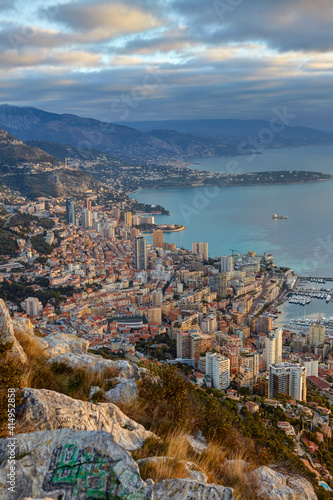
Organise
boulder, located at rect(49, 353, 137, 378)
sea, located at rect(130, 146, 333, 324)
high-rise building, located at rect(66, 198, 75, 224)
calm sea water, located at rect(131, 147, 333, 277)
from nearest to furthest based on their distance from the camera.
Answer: boulder, located at rect(49, 353, 137, 378) < sea, located at rect(130, 146, 333, 324) < calm sea water, located at rect(131, 147, 333, 277) < high-rise building, located at rect(66, 198, 75, 224)

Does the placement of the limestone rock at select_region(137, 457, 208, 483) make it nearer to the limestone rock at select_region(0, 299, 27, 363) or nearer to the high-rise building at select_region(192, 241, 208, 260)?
the limestone rock at select_region(0, 299, 27, 363)

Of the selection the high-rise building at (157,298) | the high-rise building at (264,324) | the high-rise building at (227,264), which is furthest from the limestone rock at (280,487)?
the high-rise building at (227,264)

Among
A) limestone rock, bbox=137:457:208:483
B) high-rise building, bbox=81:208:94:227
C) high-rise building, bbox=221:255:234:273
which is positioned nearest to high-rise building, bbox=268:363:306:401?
limestone rock, bbox=137:457:208:483

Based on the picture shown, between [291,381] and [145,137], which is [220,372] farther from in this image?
[145,137]

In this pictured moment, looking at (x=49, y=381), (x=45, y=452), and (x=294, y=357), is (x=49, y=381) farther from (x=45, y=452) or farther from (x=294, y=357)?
(x=294, y=357)

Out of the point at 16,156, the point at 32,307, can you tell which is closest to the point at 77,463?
the point at 32,307

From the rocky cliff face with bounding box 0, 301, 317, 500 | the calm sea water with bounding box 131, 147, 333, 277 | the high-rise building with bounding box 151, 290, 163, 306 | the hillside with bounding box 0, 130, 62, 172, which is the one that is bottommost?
the high-rise building with bounding box 151, 290, 163, 306
